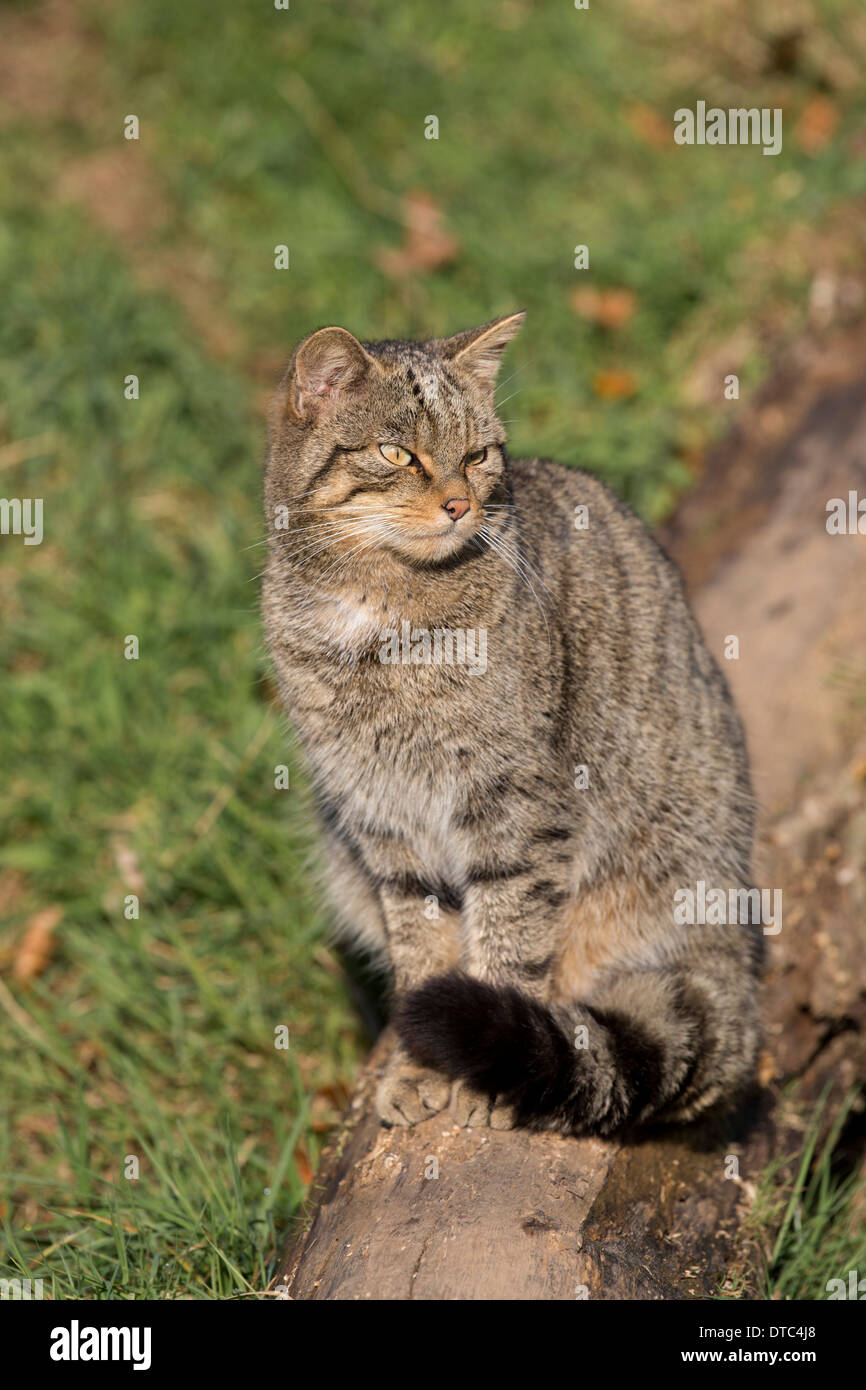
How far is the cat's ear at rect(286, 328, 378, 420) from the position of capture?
259 cm

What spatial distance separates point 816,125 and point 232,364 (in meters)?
3.14

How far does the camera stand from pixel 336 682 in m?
2.84

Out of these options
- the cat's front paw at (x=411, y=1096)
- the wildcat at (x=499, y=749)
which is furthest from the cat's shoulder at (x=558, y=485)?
the cat's front paw at (x=411, y=1096)

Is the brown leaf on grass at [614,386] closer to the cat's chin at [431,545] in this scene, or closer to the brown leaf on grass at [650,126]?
the brown leaf on grass at [650,126]

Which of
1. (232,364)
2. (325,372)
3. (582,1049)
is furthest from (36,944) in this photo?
(232,364)

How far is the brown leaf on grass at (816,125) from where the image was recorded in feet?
19.4

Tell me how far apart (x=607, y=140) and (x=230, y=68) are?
6.19 ft

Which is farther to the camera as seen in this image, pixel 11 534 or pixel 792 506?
pixel 11 534

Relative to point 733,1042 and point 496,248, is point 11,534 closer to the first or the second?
point 496,248

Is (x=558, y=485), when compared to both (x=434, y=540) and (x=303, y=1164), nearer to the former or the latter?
(x=434, y=540)

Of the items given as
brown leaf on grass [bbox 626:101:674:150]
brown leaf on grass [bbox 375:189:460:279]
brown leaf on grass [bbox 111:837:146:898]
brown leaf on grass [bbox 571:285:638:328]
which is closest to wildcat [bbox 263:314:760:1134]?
brown leaf on grass [bbox 111:837:146:898]

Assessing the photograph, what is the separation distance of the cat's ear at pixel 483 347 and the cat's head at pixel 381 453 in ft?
0.25

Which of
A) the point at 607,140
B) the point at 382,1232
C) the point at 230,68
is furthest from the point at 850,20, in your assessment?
the point at 382,1232

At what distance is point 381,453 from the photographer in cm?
265
